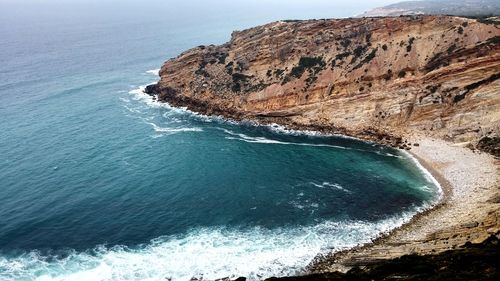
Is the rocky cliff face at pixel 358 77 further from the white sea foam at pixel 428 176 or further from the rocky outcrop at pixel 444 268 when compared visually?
the rocky outcrop at pixel 444 268

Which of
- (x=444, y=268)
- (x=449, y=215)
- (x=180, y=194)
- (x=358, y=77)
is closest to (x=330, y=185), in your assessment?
(x=449, y=215)

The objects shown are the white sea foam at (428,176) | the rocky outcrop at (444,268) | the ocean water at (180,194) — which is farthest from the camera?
the white sea foam at (428,176)

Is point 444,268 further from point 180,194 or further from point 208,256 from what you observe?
point 180,194

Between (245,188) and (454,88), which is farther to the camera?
(454,88)

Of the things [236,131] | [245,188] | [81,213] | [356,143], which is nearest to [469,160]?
[356,143]

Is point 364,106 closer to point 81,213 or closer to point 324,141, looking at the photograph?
point 324,141

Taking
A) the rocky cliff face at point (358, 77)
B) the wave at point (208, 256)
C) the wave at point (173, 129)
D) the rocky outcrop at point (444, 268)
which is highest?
the rocky cliff face at point (358, 77)

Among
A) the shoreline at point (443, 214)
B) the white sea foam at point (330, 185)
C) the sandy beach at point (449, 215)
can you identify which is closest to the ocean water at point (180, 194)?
the white sea foam at point (330, 185)
